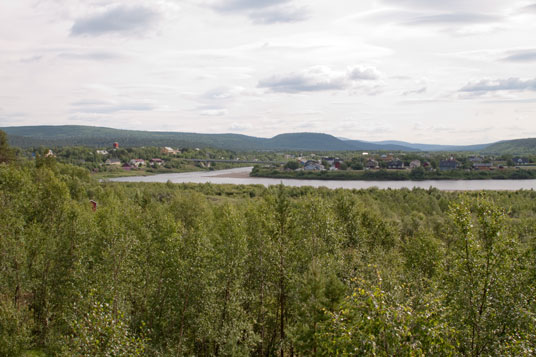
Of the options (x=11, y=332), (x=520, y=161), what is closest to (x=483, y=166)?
(x=520, y=161)

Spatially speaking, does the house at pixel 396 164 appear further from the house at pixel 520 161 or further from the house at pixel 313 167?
the house at pixel 520 161

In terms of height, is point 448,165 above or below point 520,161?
below

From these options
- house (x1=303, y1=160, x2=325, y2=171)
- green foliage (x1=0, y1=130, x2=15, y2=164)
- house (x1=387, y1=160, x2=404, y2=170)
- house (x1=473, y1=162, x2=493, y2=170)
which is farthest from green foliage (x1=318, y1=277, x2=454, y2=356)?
house (x1=387, y1=160, x2=404, y2=170)

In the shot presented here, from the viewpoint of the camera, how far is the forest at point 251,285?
42.3ft

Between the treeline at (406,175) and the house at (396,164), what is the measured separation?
12.6m

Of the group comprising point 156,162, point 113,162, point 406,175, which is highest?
point 156,162

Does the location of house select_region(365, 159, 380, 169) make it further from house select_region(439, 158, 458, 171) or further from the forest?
the forest

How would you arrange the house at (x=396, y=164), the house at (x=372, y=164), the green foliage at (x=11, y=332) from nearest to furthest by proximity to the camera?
the green foliage at (x=11, y=332)
the house at (x=396, y=164)
the house at (x=372, y=164)

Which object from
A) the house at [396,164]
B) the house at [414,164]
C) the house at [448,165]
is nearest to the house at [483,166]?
the house at [448,165]

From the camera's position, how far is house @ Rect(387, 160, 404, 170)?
498 ft

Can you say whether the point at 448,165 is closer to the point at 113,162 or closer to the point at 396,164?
the point at 396,164

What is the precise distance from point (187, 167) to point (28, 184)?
13993 cm

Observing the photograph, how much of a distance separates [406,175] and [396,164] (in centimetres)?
2052

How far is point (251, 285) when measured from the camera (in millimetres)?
25594
